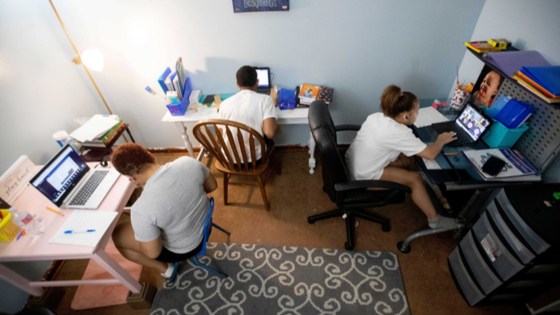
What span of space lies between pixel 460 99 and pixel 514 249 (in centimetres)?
112

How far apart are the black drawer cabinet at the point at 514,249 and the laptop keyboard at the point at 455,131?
0.40 m

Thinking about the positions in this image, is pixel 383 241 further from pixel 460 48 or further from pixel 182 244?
pixel 460 48

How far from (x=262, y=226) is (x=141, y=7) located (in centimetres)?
193

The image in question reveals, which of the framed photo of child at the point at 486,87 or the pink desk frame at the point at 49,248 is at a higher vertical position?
the framed photo of child at the point at 486,87

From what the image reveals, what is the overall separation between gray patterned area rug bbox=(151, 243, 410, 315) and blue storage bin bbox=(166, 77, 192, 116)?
3.86 feet

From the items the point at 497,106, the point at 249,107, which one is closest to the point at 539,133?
the point at 497,106

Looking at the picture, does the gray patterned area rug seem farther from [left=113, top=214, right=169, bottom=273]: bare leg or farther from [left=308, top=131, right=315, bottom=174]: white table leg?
[left=308, top=131, right=315, bottom=174]: white table leg

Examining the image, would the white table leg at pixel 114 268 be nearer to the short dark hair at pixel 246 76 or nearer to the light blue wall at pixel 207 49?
the light blue wall at pixel 207 49

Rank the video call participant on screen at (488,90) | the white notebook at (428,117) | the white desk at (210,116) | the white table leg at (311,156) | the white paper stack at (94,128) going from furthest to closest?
the white table leg at (311,156), the white desk at (210,116), the white paper stack at (94,128), the white notebook at (428,117), the video call participant on screen at (488,90)

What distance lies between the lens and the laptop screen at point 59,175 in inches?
54.2

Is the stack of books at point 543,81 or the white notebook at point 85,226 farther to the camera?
the white notebook at point 85,226

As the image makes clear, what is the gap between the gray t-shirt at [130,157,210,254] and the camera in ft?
3.76

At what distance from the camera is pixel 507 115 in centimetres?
150

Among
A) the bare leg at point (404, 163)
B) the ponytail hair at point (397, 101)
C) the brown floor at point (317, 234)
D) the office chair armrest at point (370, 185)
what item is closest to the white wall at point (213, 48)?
the bare leg at point (404, 163)
